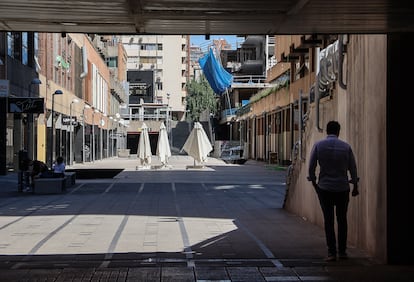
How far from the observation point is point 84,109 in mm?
53219

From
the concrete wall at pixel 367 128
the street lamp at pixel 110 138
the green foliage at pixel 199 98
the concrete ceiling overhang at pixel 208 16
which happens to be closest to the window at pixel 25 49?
the concrete wall at pixel 367 128

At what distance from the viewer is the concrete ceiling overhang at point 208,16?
6793 millimetres

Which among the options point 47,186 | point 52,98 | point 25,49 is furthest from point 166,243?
point 52,98

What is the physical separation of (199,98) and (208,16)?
111 m

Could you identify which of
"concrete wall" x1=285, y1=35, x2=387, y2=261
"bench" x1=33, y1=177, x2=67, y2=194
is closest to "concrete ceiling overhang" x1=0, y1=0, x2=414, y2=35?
"concrete wall" x1=285, y1=35, x2=387, y2=261

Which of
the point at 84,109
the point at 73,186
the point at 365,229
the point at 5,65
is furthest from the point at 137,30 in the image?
the point at 84,109

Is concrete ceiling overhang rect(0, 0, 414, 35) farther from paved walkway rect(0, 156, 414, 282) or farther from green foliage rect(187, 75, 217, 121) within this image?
green foliage rect(187, 75, 217, 121)

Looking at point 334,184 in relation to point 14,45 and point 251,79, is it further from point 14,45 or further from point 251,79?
point 251,79

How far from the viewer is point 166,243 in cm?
998

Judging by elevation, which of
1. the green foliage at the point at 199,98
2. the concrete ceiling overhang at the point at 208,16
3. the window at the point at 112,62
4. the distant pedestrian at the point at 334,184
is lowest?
the distant pedestrian at the point at 334,184

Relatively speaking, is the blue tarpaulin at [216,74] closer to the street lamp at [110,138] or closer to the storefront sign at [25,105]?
the street lamp at [110,138]

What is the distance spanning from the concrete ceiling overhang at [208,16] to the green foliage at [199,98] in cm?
10595
